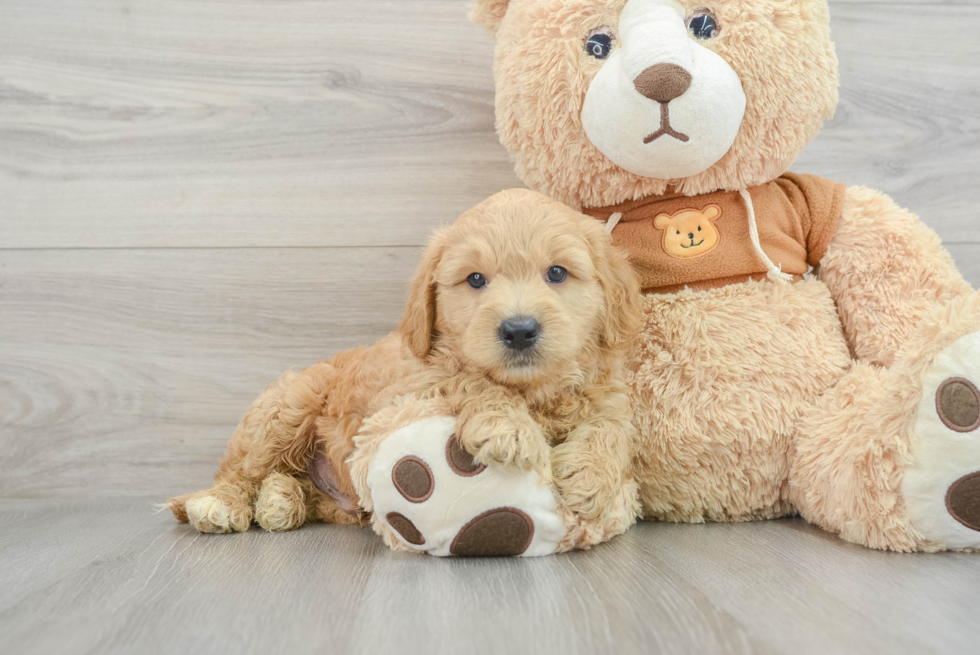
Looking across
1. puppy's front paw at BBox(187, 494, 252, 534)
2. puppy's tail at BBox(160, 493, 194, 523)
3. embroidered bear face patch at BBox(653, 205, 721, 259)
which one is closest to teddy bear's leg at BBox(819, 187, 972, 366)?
embroidered bear face patch at BBox(653, 205, 721, 259)

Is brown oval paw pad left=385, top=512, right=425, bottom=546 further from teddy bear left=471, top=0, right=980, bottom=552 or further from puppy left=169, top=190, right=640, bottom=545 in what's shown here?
teddy bear left=471, top=0, right=980, bottom=552

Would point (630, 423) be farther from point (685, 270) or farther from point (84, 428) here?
point (84, 428)

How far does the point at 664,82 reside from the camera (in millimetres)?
1144

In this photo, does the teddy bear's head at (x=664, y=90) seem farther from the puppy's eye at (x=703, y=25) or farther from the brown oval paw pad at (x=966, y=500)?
the brown oval paw pad at (x=966, y=500)

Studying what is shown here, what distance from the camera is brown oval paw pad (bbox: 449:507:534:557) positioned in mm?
1042

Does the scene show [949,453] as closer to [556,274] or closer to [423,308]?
Answer: [556,274]

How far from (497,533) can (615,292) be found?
428 mm

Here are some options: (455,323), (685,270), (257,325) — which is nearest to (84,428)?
(257,325)

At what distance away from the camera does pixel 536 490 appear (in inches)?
41.2

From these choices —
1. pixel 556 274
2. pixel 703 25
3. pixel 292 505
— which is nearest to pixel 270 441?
pixel 292 505

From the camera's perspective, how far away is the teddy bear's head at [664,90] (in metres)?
1.17

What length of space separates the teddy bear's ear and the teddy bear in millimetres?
85

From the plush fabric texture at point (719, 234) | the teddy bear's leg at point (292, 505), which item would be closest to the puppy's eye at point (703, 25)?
the plush fabric texture at point (719, 234)

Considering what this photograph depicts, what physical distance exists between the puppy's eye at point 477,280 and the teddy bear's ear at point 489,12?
1.98 ft
